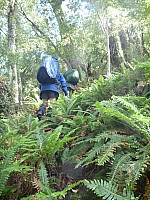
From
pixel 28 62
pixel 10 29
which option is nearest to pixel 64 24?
pixel 10 29

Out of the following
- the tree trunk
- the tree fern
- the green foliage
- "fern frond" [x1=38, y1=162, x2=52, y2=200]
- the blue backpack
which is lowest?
"fern frond" [x1=38, y1=162, x2=52, y2=200]

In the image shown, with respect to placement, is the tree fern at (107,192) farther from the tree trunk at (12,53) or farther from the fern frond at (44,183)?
the tree trunk at (12,53)

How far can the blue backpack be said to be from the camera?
5860 millimetres

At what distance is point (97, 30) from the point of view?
16.1 metres

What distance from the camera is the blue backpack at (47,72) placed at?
5.86 metres

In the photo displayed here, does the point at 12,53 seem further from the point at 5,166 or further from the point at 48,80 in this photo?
the point at 5,166

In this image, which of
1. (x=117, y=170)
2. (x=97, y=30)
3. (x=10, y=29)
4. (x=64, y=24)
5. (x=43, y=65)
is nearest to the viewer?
(x=117, y=170)

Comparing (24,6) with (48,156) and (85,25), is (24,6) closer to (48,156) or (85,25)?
(85,25)

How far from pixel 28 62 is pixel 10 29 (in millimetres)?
8309

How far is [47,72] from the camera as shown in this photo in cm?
584

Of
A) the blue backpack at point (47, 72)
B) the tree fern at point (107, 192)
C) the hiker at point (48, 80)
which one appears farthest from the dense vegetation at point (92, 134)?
the blue backpack at point (47, 72)

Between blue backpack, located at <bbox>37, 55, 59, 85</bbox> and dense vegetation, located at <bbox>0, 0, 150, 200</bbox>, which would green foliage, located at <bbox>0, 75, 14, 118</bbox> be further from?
blue backpack, located at <bbox>37, 55, 59, 85</bbox>

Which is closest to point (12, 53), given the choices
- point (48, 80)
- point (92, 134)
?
point (48, 80)

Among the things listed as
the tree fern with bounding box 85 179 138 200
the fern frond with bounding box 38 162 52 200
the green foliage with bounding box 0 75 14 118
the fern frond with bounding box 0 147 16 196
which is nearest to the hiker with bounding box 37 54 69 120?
the green foliage with bounding box 0 75 14 118
